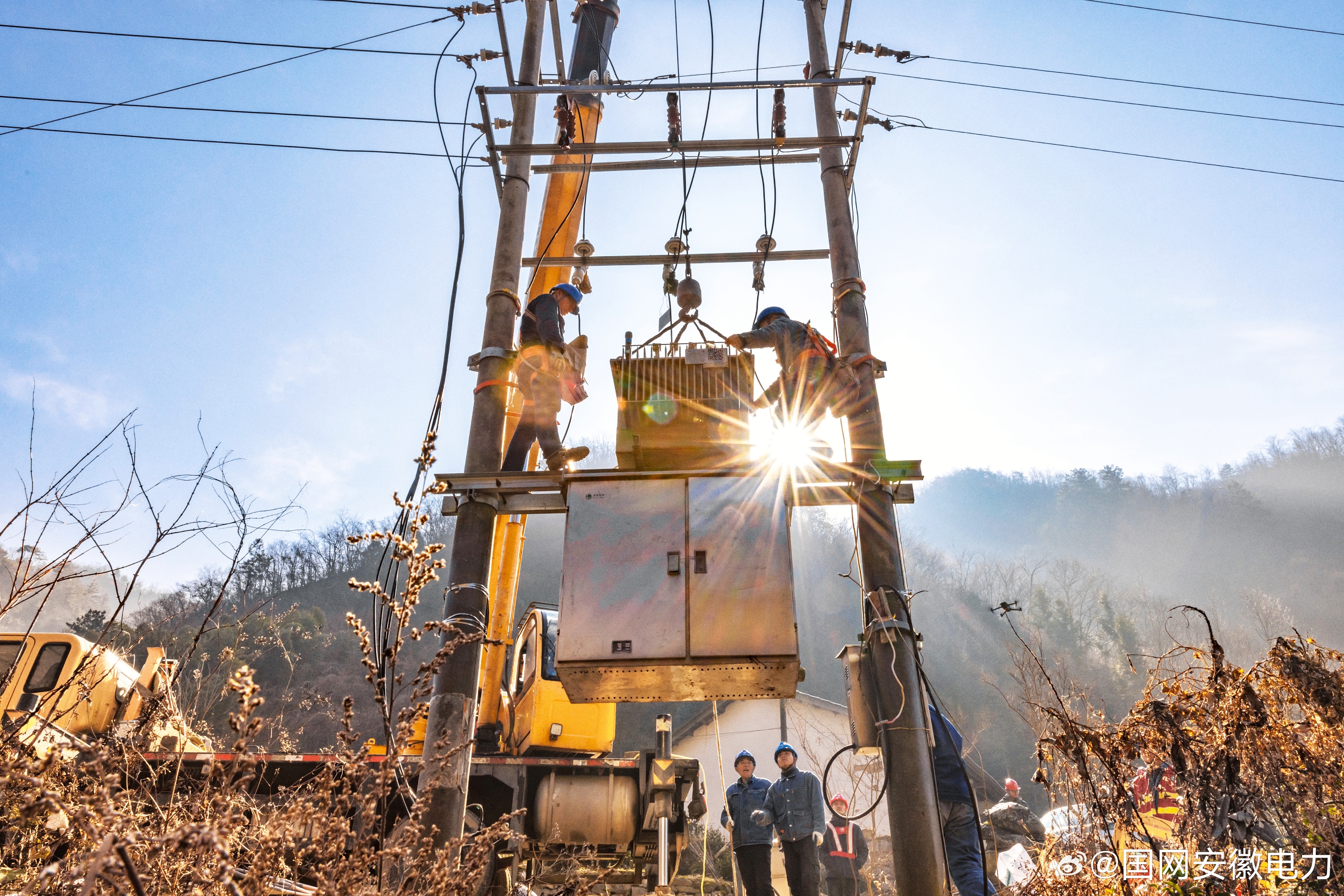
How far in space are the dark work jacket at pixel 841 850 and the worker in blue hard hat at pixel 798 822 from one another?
4.00m

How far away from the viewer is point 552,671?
8281mm

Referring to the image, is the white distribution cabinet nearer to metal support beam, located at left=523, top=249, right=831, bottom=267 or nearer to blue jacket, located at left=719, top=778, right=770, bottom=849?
metal support beam, located at left=523, top=249, right=831, bottom=267

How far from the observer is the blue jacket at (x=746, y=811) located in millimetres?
8516

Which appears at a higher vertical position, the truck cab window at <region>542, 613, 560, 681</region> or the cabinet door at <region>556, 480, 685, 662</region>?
the truck cab window at <region>542, 613, 560, 681</region>

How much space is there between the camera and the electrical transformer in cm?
468

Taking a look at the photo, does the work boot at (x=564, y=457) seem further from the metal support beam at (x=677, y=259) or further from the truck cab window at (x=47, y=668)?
the truck cab window at (x=47, y=668)

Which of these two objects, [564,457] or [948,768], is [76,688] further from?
[948,768]

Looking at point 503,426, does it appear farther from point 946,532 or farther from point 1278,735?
point 946,532

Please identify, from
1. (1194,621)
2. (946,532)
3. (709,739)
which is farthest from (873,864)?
(946,532)

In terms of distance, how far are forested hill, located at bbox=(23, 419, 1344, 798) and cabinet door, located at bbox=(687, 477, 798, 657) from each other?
185cm

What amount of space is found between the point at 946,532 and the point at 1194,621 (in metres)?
42.1

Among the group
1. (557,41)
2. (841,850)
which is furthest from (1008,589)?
(557,41)

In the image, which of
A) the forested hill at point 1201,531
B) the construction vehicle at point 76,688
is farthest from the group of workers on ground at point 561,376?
the forested hill at point 1201,531

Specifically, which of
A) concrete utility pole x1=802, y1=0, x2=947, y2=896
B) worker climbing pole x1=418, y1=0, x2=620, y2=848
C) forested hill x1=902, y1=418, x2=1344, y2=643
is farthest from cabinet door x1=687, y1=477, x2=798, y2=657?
forested hill x1=902, y1=418, x2=1344, y2=643
